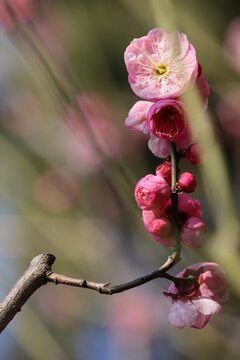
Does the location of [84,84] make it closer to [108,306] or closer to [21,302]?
[108,306]

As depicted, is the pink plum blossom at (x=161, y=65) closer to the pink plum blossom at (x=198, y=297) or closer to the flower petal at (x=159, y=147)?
the flower petal at (x=159, y=147)

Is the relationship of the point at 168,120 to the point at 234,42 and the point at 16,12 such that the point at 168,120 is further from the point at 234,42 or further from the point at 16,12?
the point at 234,42

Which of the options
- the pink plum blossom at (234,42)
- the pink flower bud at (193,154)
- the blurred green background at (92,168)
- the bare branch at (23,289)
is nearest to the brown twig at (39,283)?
the bare branch at (23,289)

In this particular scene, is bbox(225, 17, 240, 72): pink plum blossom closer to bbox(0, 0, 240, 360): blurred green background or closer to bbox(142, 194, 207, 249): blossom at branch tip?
bbox(0, 0, 240, 360): blurred green background

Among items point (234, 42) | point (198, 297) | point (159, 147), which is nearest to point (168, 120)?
point (159, 147)

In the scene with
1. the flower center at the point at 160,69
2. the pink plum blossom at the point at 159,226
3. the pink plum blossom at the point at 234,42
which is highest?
the flower center at the point at 160,69

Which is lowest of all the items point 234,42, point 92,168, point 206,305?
point 92,168

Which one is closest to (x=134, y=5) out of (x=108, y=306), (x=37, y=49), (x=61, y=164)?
(x=37, y=49)
